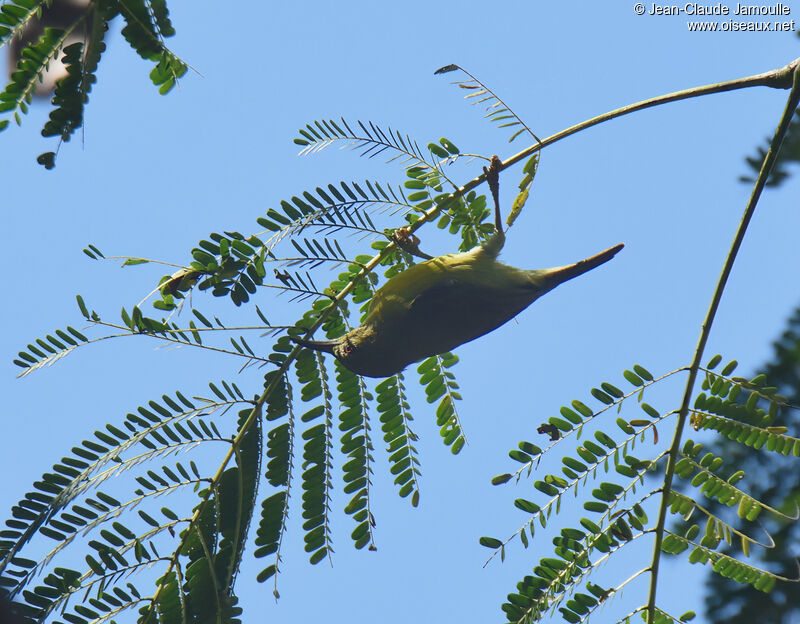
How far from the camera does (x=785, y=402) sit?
3.31 metres

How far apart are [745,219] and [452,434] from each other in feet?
6.03

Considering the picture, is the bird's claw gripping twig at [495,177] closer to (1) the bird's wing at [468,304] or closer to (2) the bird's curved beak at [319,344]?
(1) the bird's wing at [468,304]

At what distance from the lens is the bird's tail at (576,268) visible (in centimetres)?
364

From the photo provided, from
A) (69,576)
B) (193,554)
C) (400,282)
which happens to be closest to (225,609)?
(193,554)

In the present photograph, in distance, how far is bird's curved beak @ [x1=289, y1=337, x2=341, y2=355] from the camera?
3371 mm

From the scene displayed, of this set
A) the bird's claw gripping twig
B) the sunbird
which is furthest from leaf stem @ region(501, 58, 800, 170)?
the sunbird

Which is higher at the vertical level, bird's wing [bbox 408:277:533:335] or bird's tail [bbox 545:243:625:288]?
bird's tail [bbox 545:243:625:288]

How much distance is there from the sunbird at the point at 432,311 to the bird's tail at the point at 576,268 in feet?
0.28

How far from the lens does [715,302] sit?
10.8 ft

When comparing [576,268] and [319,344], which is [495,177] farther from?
[319,344]

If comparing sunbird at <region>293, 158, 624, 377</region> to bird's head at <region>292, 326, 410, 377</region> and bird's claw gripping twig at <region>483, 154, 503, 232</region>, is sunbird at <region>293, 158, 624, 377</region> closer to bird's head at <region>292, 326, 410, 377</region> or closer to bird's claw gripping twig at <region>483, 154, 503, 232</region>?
bird's head at <region>292, 326, 410, 377</region>

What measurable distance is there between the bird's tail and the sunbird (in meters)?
0.09

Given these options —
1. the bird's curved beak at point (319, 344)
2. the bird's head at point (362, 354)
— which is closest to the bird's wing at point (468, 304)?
the bird's head at point (362, 354)

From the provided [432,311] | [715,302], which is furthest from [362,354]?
[715,302]
